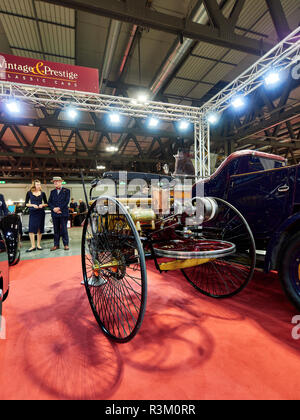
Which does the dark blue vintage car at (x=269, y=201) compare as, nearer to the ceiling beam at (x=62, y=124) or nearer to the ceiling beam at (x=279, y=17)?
the ceiling beam at (x=279, y=17)

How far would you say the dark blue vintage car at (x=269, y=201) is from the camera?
171 centimetres

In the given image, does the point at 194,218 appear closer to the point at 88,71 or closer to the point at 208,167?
the point at 88,71

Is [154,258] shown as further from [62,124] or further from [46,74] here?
[62,124]

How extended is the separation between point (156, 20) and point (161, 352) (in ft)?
16.2

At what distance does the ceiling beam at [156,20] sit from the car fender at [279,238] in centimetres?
411

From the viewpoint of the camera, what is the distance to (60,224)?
4.76 m

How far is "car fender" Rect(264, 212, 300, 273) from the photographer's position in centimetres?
175

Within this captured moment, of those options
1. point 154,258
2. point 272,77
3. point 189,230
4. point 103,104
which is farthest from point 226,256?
point 103,104

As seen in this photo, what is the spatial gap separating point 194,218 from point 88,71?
18.6 feet

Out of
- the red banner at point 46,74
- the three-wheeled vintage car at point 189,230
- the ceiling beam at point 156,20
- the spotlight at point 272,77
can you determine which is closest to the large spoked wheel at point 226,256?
the three-wheeled vintage car at point 189,230

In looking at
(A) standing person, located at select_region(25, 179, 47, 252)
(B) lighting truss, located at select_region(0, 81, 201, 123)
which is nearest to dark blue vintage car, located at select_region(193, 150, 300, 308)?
(A) standing person, located at select_region(25, 179, 47, 252)

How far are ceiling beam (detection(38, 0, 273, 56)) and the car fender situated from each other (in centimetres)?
411
